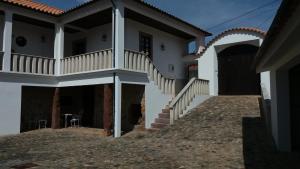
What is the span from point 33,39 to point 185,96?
28.6 feet

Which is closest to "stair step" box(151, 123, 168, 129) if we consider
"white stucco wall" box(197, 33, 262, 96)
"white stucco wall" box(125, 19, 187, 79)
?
"white stucco wall" box(125, 19, 187, 79)

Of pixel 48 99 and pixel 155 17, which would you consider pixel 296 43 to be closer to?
pixel 155 17

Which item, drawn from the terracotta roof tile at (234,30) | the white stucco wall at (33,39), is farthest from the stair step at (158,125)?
the white stucco wall at (33,39)

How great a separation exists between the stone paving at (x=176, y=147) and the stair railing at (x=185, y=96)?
1.48 ft

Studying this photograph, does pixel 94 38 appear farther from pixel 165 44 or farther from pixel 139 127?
pixel 139 127

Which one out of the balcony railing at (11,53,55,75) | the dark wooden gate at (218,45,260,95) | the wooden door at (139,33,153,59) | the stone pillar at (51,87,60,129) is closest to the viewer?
the balcony railing at (11,53,55,75)

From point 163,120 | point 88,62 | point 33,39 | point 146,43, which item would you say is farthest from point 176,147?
point 33,39

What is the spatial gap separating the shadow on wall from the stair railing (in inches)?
116

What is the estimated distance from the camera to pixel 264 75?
12.9 m

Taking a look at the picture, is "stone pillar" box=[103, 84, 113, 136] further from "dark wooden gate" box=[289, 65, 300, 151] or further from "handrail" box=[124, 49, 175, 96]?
"dark wooden gate" box=[289, 65, 300, 151]

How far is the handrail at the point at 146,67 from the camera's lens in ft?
37.8

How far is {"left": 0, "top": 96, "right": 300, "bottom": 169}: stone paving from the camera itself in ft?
20.8

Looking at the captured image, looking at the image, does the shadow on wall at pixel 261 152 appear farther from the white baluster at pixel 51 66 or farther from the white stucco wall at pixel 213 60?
the white baluster at pixel 51 66

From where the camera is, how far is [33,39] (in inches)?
577
